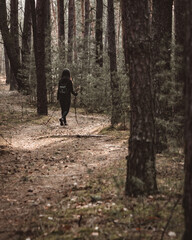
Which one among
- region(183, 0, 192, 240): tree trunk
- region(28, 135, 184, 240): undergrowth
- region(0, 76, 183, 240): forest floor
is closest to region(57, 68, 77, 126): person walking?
region(0, 76, 183, 240): forest floor

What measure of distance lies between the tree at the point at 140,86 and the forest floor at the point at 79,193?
1.66 ft

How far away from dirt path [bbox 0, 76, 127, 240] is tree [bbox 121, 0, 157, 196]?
0.92 meters

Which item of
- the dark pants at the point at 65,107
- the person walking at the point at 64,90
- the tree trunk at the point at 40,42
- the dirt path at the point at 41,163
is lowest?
the dirt path at the point at 41,163

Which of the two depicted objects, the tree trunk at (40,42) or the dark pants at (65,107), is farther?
the tree trunk at (40,42)

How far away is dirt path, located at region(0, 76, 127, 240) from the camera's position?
459 cm

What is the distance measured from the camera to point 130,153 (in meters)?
4.48

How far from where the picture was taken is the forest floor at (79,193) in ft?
12.0

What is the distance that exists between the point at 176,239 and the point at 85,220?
1212mm

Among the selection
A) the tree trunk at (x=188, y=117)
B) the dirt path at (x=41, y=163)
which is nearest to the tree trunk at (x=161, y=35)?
the dirt path at (x=41, y=163)

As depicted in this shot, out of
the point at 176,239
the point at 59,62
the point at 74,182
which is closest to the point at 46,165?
the point at 74,182

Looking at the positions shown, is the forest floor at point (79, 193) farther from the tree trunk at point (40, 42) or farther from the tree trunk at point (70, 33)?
the tree trunk at point (70, 33)

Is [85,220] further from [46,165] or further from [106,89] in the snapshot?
[106,89]

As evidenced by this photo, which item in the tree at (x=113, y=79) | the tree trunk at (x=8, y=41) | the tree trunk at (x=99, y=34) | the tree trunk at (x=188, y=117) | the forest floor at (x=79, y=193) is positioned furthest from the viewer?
the tree trunk at (x=99, y=34)

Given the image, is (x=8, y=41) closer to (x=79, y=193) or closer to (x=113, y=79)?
(x=113, y=79)
